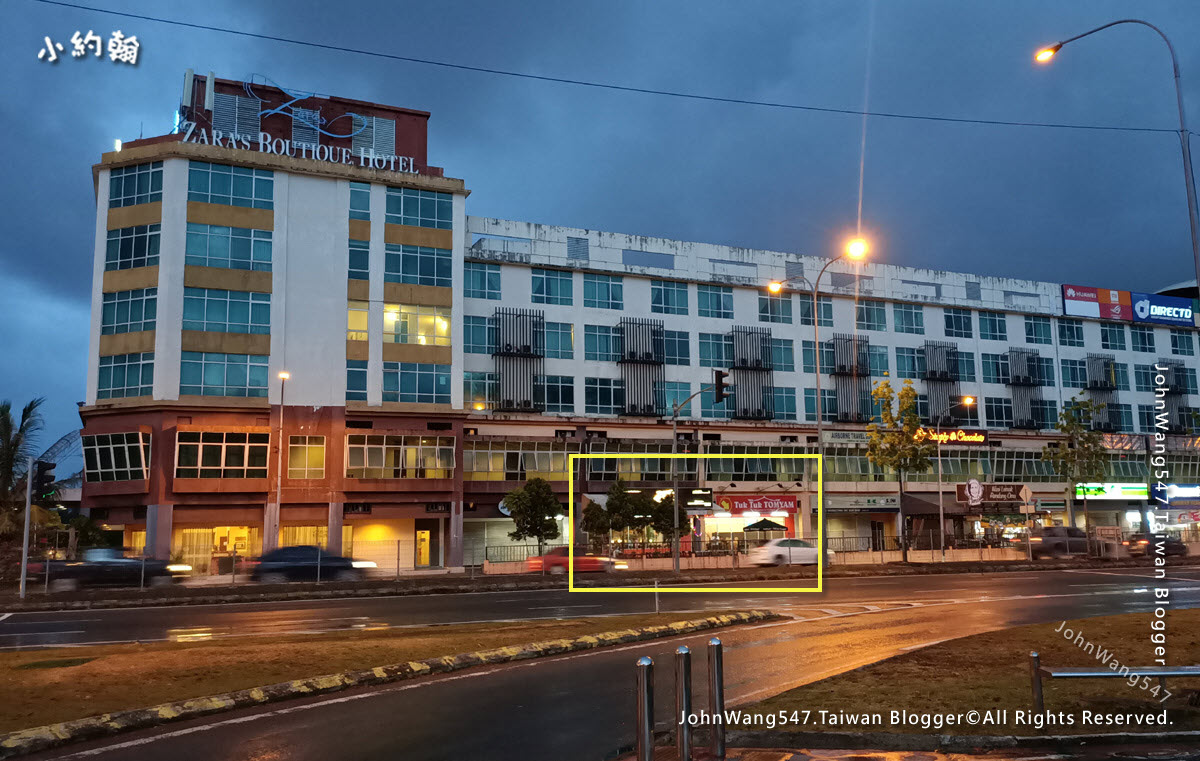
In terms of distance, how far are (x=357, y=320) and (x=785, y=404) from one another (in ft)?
106

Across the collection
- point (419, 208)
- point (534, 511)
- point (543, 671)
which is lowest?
point (543, 671)

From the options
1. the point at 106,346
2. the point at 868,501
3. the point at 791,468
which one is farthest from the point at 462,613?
the point at 868,501

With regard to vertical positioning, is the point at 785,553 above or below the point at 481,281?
below

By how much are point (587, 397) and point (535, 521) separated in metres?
13.5

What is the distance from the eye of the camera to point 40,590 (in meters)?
33.2

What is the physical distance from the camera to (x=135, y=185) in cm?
5031

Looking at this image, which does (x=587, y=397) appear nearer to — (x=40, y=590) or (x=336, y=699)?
(x=40, y=590)

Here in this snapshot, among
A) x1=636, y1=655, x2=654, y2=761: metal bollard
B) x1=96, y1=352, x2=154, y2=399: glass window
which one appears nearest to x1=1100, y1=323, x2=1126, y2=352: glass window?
x1=96, y1=352, x2=154, y2=399: glass window

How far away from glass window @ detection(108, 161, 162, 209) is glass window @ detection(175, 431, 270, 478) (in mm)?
13523

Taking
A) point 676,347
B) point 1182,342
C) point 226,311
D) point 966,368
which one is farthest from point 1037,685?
point 1182,342

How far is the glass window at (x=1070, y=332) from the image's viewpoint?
78.4 metres

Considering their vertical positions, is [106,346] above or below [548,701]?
above

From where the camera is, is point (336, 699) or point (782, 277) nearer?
point (336, 699)

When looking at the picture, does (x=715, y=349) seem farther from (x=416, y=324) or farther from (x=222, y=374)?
(x=222, y=374)
